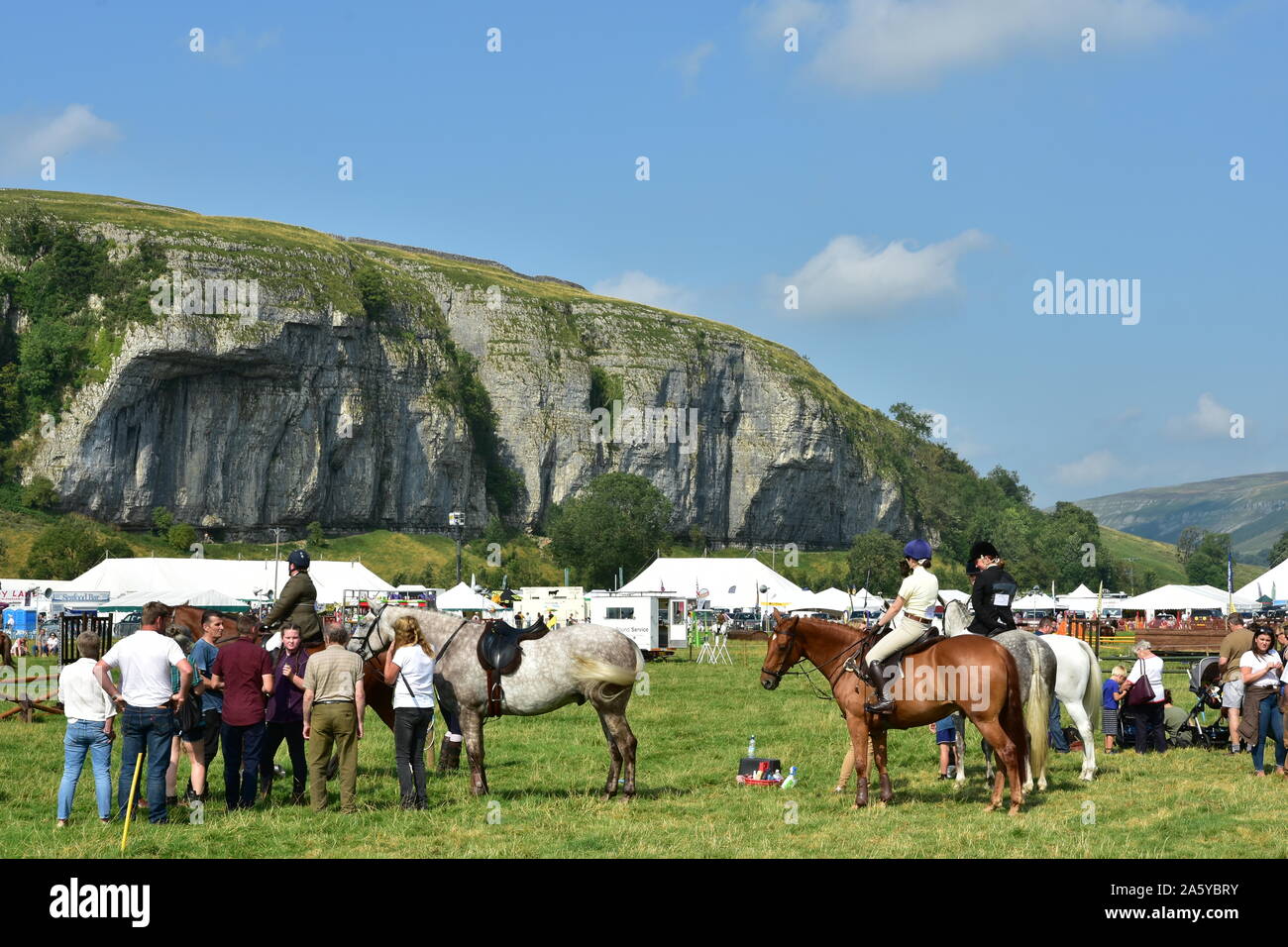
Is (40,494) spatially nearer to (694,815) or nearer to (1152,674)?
(1152,674)

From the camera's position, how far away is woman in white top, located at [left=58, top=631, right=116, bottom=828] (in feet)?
43.2

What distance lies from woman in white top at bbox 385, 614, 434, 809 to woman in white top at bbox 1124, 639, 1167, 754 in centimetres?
1215

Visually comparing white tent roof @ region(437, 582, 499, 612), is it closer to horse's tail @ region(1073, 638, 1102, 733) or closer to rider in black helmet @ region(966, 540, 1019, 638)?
horse's tail @ region(1073, 638, 1102, 733)

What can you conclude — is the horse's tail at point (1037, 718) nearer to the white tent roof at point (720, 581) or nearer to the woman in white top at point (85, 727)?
the woman in white top at point (85, 727)

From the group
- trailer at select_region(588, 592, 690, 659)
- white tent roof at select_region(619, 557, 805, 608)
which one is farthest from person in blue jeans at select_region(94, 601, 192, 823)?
white tent roof at select_region(619, 557, 805, 608)

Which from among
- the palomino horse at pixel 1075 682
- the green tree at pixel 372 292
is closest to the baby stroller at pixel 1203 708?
the palomino horse at pixel 1075 682

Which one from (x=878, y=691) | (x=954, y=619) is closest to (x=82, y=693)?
(x=878, y=691)
